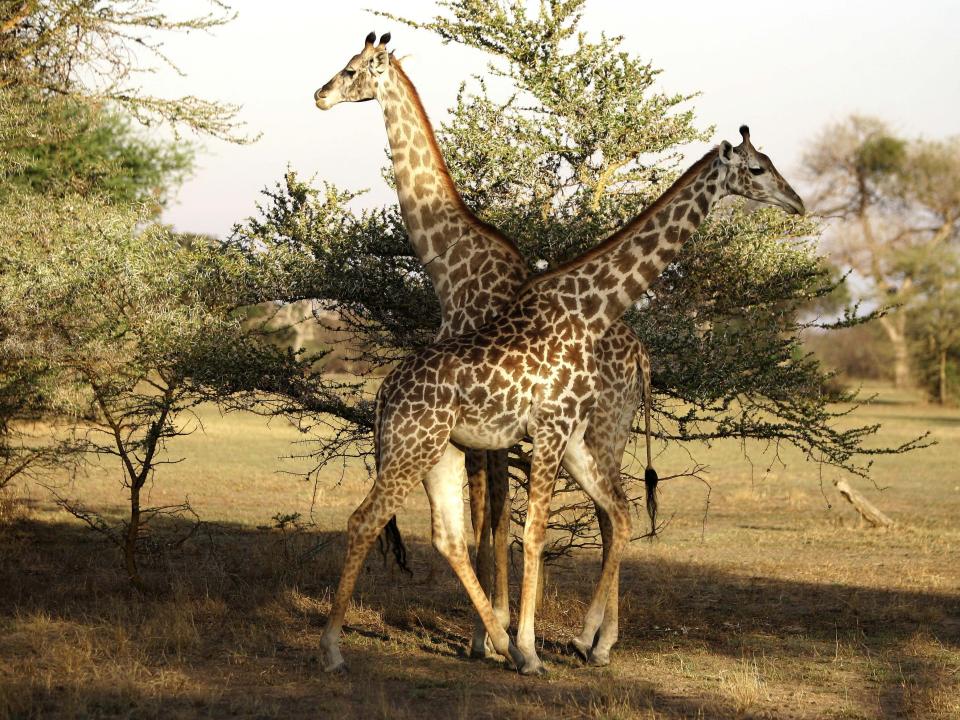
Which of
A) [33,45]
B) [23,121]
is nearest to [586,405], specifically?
[23,121]

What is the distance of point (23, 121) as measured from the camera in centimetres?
1489

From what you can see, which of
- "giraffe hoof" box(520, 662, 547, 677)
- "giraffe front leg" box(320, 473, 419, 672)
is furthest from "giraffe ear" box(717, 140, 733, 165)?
"giraffe hoof" box(520, 662, 547, 677)

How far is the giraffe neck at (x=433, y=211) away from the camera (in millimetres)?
9273

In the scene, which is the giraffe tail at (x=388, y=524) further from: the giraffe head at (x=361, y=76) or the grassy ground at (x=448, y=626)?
the giraffe head at (x=361, y=76)

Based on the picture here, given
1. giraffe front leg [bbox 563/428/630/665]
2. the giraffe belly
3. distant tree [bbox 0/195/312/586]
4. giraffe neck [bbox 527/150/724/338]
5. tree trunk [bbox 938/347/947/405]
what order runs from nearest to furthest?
the giraffe belly → giraffe neck [bbox 527/150/724/338] → giraffe front leg [bbox 563/428/630/665] → distant tree [bbox 0/195/312/586] → tree trunk [bbox 938/347/947/405]

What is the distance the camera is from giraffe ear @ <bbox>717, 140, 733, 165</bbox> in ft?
29.8

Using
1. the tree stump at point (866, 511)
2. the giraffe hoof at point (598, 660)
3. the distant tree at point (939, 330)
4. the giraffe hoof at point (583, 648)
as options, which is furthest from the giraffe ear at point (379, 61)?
the distant tree at point (939, 330)

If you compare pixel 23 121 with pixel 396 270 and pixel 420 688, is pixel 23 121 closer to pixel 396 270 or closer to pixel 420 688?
pixel 396 270

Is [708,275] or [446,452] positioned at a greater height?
[708,275]

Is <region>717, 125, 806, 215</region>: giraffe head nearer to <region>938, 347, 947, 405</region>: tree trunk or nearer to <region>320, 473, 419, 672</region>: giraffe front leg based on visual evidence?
<region>320, 473, 419, 672</region>: giraffe front leg

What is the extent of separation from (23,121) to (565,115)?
24.0ft

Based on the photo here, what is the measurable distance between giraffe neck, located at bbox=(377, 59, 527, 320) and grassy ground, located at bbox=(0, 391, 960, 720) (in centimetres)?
293

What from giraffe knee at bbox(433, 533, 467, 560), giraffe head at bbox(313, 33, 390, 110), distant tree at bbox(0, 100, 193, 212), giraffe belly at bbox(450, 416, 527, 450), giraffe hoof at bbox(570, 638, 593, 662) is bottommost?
giraffe hoof at bbox(570, 638, 593, 662)

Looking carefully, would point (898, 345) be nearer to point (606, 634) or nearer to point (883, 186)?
point (883, 186)
